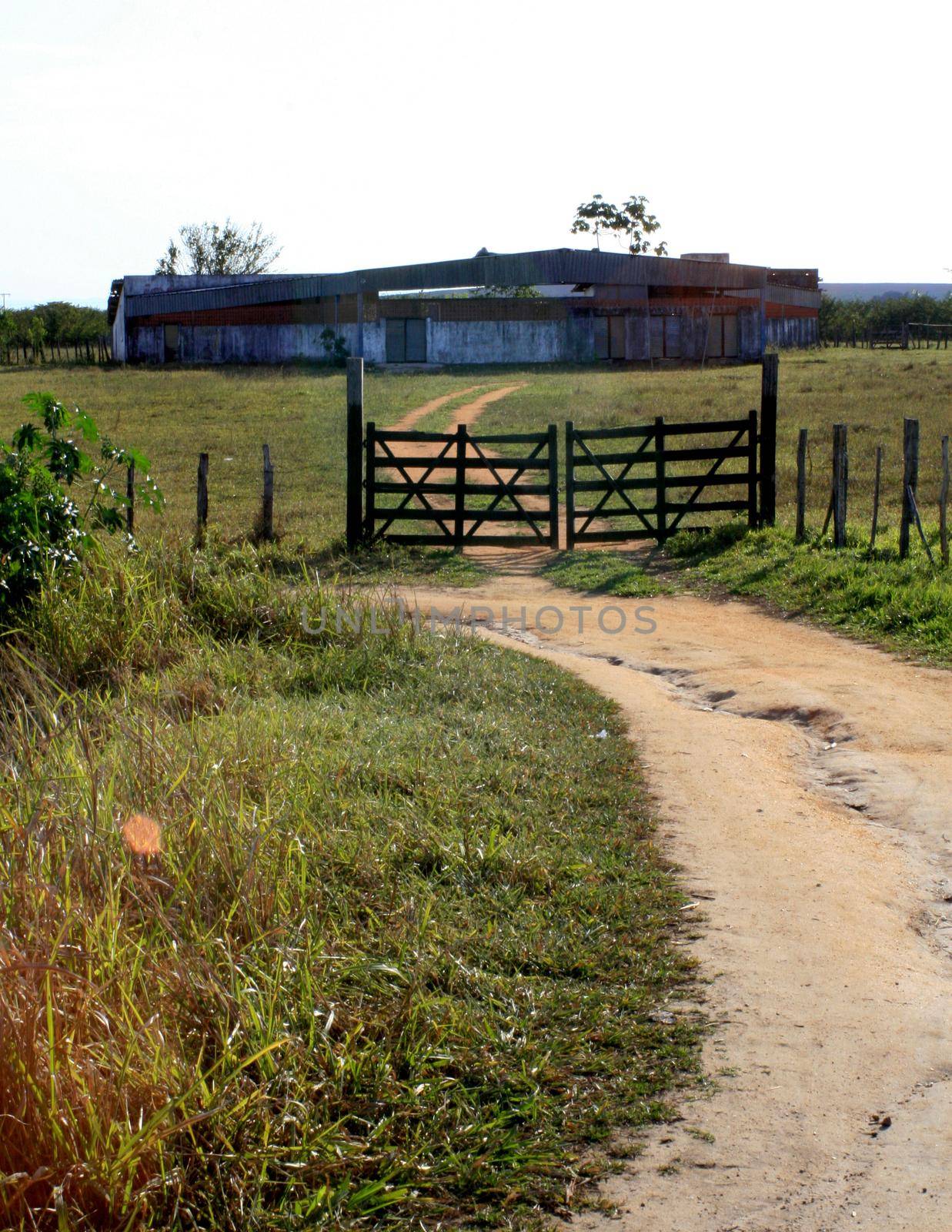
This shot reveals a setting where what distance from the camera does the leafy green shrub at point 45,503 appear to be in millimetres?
9766

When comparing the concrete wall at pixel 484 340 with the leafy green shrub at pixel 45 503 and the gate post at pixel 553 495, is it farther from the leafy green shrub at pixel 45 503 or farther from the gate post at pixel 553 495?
the leafy green shrub at pixel 45 503

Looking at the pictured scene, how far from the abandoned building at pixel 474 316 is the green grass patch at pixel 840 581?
32.3 m

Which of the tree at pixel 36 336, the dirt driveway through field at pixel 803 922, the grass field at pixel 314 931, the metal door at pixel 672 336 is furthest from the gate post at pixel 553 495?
the tree at pixel 36 336

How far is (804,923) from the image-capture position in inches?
202

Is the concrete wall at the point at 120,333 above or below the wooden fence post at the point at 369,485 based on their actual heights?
above

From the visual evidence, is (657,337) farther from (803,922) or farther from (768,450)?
(803,922)

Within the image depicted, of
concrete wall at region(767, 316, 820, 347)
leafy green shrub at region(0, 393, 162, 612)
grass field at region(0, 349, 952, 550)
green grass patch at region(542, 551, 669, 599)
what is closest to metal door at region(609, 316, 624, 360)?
grass field at region(0, 349, 952, 550)

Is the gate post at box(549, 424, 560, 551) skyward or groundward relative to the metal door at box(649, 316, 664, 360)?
groundward

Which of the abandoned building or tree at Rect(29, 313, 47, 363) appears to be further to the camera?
tree at Rect(29, 313, 47, 363)

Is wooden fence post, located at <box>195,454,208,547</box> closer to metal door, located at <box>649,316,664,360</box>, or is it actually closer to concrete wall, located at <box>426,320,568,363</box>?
concrete wall, located at <box>426,320,568,363</box>

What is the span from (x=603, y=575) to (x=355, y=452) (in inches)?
139

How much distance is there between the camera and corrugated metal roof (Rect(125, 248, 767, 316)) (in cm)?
4456

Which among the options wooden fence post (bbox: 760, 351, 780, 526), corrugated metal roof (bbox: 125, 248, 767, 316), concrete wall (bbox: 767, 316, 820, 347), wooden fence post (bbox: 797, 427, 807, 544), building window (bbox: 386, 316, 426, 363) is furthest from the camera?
concrete wall (bbox: 767, 316, 820, 347)

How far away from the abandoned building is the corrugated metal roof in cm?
5
